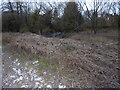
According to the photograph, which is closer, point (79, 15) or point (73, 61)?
point (73, 61)

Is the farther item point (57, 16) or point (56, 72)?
point (57, 16)

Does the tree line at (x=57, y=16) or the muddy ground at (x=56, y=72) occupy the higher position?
the tree line at (x=57, y=16)

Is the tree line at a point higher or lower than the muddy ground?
higher

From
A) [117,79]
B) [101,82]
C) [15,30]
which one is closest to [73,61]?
[101,82]

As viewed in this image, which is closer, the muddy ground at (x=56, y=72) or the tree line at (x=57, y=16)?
the muddy ground at (x=56, y=72)

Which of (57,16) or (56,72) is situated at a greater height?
(57,16)

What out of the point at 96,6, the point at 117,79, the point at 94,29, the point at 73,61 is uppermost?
the point at 96,6

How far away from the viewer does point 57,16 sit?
1055 cm

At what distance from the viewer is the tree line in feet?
31.6

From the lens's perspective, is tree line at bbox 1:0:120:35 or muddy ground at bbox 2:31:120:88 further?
tree line at bbox 1:0:120:35

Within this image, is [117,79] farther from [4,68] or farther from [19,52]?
[19,52]

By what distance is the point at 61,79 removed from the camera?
2.08m

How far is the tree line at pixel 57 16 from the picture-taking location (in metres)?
9.63

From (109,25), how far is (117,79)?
10114mm
